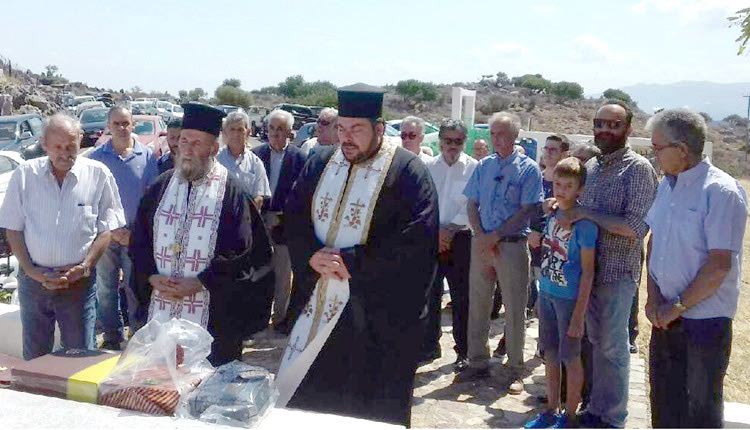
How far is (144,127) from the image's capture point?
65.4 feet

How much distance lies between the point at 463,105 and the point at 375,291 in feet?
53.1

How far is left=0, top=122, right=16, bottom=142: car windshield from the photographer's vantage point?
17.2 meters

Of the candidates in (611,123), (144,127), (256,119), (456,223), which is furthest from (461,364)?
(256,119)

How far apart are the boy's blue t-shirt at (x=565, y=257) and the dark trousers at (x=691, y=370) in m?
0.66

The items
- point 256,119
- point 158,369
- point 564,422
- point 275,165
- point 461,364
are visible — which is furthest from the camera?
point 256,119

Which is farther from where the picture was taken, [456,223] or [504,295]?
[456,223]

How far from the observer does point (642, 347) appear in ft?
21.9

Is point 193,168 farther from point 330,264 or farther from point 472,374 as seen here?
point 472,374

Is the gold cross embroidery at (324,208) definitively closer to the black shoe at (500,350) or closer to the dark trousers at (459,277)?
the dark trousers at (459,277)

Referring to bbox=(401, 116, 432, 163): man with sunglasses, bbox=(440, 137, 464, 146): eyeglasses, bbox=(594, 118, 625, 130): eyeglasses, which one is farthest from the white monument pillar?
bbox=(594, 118, 625, 130): eyeglasses

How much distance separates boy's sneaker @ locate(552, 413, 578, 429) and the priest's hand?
1.85m

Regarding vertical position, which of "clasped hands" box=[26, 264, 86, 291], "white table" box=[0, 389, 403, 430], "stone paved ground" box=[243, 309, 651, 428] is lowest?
"stone paved ground" box=[243, 309, 651, 428]

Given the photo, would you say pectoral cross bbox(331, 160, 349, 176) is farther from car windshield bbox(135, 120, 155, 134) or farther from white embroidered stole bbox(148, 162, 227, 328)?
car windshield bbox(135, 120, 155, 134)

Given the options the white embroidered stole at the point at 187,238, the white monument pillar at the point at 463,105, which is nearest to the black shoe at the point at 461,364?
the white embroidered stole at the point at 187,238
